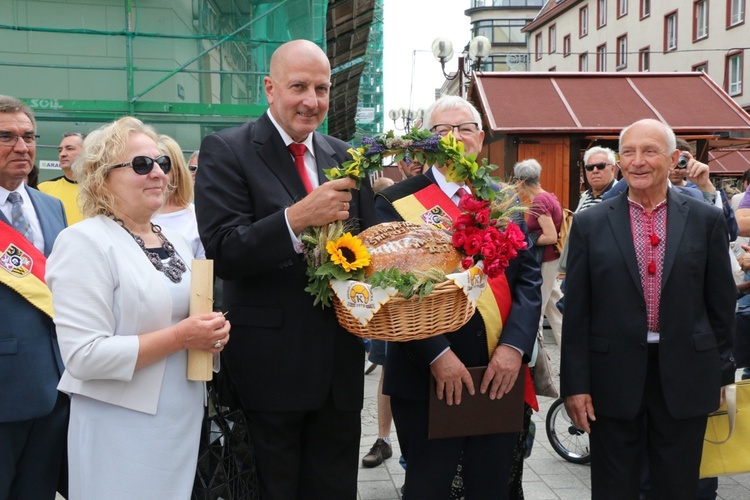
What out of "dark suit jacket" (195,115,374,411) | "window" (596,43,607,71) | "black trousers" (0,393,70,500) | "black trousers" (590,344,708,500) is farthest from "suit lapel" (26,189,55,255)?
"window" (596,43,607,71)

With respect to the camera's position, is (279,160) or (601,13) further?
(601,13)

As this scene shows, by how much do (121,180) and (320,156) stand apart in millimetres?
752

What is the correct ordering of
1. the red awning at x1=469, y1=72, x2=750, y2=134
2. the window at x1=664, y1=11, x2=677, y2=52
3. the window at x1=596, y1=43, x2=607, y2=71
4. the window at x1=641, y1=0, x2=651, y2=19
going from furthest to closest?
the window at x1=596, y1=43, x2=607, y2=71 → the window at x1=641, y1=0, x2=651, y2=19 → the window at x1=664, y1=11, x2=677, y2=52 → the red awning at x1=469, y1=72, x2=750, y2=134

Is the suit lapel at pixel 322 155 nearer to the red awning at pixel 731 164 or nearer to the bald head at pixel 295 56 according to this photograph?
the bald head at pixel 295 56

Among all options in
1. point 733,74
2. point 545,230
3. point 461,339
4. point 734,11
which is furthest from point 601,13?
point 461,339

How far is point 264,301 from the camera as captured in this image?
2.68 metres

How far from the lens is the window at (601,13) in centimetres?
4296

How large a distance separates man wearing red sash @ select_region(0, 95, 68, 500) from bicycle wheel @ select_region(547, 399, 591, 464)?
11.2 ft

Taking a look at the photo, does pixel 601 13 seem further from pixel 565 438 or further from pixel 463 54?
pixel 565 438

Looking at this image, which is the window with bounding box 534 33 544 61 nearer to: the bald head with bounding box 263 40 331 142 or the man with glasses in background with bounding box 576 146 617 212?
the man with glasses in background with bounding box 576 146 617 212

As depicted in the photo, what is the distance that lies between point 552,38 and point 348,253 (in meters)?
51.5

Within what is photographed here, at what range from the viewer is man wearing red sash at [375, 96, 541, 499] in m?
3.05

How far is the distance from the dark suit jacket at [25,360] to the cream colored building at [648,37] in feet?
104

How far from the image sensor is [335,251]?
241 cm
